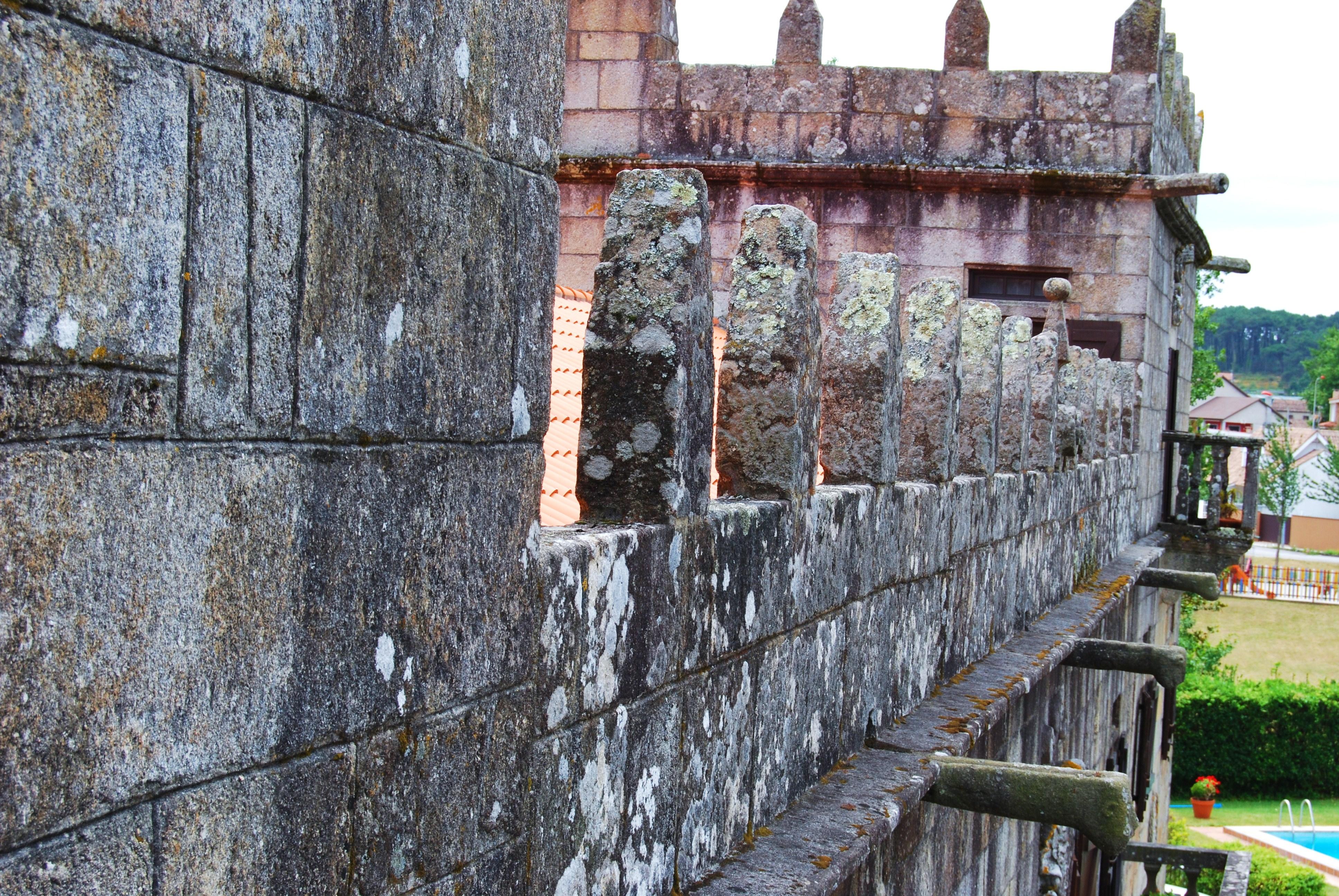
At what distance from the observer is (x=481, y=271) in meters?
2.05

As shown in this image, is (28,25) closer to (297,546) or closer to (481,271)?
(297,546)

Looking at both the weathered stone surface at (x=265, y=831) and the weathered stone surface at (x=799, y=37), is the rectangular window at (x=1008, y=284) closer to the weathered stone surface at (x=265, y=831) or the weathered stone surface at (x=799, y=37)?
the weathered stone surface at (x=799, y=37)

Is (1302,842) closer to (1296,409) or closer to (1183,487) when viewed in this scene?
(1183,487)

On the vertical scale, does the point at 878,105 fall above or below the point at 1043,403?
above

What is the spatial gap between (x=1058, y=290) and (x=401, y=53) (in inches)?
326

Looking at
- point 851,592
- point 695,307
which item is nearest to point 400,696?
point 695,307

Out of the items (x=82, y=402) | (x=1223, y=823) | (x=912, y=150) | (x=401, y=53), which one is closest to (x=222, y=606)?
(x=82, y=402)

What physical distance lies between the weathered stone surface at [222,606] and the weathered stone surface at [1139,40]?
34.1ft

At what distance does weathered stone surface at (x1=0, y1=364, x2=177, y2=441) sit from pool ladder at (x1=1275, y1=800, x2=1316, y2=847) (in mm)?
25842

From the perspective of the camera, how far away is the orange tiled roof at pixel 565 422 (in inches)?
133

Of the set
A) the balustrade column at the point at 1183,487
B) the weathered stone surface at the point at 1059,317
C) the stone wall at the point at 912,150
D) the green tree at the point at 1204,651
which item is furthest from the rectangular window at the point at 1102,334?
the green tree at the point at 1204,651

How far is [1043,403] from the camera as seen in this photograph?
697 cm

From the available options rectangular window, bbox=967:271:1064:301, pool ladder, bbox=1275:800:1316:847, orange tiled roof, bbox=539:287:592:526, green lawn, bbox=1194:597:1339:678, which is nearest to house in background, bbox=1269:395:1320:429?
green lawn, bbox=1194:597:1339:678

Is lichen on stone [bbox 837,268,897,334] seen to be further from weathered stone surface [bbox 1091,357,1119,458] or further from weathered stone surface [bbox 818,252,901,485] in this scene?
weathered stone surface [bbox 1091,357,1119,458]
